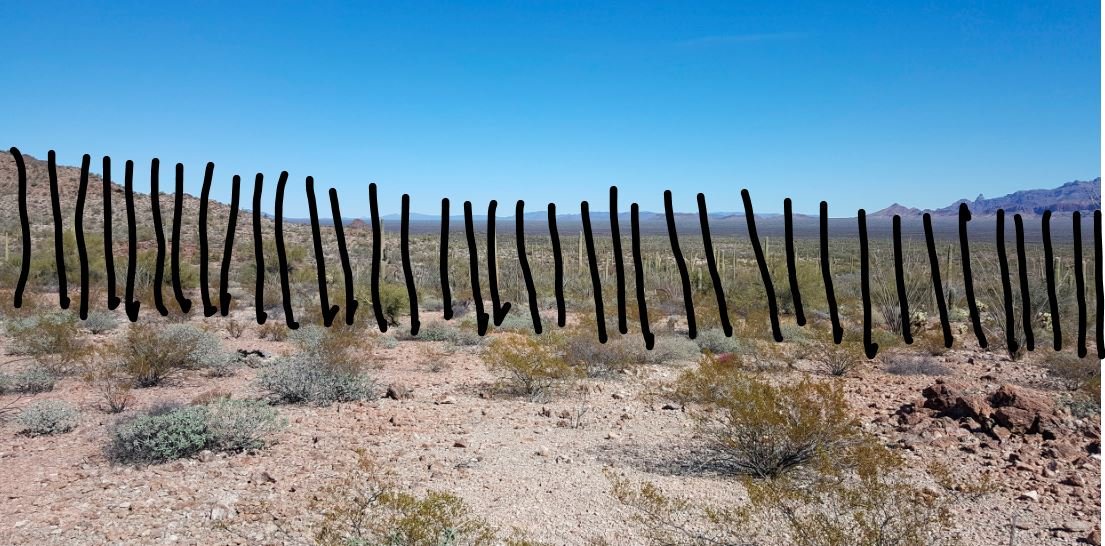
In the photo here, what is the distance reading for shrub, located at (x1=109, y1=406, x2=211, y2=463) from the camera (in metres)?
8.75

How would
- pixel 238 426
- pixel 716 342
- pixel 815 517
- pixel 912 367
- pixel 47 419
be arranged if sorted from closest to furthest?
pixel 815 517 < pixel 238 426 < pixel 47 419 < pixel 912 367 < pixel 716 342

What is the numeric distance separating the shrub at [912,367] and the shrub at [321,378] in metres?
10.6

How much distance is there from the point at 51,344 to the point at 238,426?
8.31 m

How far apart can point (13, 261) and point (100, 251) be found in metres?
3.04

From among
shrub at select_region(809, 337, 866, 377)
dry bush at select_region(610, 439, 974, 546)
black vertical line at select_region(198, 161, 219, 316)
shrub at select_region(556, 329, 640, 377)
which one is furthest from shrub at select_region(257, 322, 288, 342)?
black vertical line at select_region(198, 161, 219, 316)

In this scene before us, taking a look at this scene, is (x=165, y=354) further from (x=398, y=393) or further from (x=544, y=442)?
(x=544, y=442)

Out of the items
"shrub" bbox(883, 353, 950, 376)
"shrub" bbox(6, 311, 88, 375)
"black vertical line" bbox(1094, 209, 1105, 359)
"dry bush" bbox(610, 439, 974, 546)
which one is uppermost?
"black vertical line" bbox(1094, 209, 1105, 359)

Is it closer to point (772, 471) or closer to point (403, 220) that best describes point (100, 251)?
point (772, 471)

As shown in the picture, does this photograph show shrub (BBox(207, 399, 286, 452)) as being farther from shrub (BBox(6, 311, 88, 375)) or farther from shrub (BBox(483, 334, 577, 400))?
shrub (BBox(6, 311, 88, 375))

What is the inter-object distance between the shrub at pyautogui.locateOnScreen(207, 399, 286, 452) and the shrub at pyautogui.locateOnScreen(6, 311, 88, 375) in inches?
248

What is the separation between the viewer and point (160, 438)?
8.76 metres

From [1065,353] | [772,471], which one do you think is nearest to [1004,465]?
[772,471]

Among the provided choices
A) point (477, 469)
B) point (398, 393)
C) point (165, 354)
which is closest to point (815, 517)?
point (477, 469)

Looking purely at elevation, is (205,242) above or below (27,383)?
above
